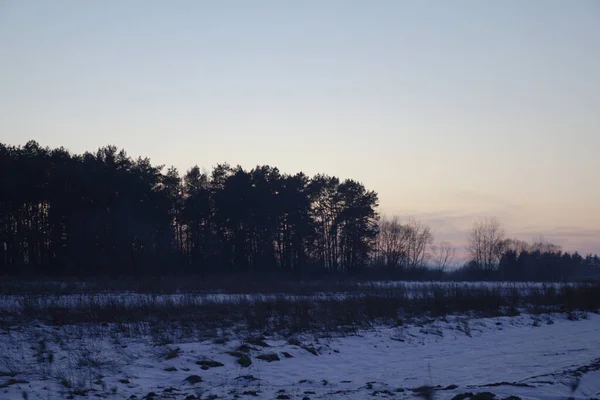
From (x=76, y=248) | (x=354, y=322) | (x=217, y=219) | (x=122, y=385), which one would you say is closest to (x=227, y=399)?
(x=122, y=385)

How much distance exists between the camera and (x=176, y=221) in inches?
2243

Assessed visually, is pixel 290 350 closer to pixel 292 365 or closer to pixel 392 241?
pixel 292 365

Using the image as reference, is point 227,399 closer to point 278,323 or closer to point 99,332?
point 99,332

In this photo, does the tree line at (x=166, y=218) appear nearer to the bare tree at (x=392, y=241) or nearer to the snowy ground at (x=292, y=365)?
the bare tree at (x=392, y=241)

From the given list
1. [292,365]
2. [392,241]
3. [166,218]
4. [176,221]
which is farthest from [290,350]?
[392,241]

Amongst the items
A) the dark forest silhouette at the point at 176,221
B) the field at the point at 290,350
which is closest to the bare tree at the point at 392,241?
the dark forest silhouette at the point at 176,221

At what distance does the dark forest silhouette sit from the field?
26.1m

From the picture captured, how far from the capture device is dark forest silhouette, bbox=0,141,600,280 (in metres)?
46.0

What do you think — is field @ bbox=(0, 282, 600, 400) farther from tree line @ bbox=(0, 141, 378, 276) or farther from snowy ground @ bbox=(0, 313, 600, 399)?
tree line @ bbox=(0, 141, 378, 276)

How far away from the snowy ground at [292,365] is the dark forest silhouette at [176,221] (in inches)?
1266

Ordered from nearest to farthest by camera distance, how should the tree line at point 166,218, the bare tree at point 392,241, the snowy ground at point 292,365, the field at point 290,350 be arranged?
the snowy ground at point 292,365 < the field at point 290,350 < the tree line at point 166,218 < the bare tree at point 392,241

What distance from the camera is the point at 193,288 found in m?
29.9

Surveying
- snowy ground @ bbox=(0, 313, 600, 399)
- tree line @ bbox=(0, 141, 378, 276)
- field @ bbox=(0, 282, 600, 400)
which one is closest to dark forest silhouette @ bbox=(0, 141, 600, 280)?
tree line @ bbox=(0, 141, 378, 276)

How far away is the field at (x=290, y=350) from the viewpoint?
936cm
